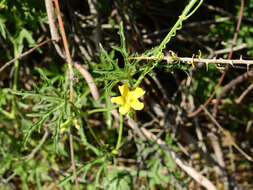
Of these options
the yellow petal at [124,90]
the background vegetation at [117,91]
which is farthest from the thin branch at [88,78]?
the yellow petal at [124,90]

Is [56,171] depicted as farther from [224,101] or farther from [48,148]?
[224,101]

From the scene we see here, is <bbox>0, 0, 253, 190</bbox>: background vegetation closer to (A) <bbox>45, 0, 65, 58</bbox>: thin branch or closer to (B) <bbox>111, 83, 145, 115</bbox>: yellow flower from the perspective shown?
(A) <bbox>45, 0, 65, 58</bbox>: thin branch

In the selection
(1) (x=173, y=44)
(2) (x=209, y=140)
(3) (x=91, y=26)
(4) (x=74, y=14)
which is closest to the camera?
(4) (x=74, y=14)

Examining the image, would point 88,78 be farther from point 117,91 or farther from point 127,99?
point 127,99

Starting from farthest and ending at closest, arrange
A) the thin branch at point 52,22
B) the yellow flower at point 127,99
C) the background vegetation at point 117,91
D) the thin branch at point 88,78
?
the background vegetation at point 117,91 < the thin branch at point 88,78 < the thin branch at point 52,22 < the yellow flower at point 127,99

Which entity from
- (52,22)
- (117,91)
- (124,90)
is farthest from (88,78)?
(124,90)

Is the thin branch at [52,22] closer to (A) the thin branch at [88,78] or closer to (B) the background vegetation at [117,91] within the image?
(B) the background vegetation at [117,91]

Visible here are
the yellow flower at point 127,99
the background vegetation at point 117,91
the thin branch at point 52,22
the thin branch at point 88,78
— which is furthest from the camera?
the background vegetation at point 117,91

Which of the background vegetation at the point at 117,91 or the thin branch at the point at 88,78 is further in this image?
the background vegetation at the point at 117,91

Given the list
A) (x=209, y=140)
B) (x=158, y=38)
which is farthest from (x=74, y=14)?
(x=209, y=140)
